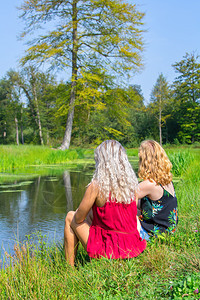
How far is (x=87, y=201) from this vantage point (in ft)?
8.23

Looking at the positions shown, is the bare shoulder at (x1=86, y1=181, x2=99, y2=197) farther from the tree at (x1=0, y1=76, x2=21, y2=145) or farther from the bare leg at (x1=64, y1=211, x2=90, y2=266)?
the tree at (x1=0, y1=76, x2=21, y2=145)

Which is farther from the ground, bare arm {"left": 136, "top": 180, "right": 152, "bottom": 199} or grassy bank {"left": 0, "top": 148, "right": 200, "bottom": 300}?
bare arm {"left": 136, "top": 180, "right": 152, "bottom": 199}

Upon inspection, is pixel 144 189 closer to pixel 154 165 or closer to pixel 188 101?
pixel 154 165

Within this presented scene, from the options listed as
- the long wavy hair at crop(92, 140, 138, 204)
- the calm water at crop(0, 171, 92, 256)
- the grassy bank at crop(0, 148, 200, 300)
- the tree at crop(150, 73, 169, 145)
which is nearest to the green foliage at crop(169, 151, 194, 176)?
the calm water at crop(0, 171, 92, 256)

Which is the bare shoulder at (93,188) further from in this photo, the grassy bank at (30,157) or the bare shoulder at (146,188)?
the grassy bank at (30,157)

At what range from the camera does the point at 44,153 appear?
15.2m

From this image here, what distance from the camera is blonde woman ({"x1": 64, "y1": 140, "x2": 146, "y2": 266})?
2.48 m

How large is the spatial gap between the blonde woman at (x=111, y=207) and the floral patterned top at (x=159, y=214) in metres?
0.45

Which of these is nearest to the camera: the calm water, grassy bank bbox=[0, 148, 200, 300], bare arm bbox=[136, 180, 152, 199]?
grassy bank bbox=[0, 148, 200, 300]

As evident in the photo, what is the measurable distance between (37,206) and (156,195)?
3784mm

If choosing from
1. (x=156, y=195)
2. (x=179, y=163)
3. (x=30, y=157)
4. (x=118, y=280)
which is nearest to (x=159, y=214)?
(x=156, y=195)

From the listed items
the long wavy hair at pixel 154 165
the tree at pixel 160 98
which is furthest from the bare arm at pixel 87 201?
the tree at pixel 160 98

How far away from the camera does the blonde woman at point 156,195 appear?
9.77 feet

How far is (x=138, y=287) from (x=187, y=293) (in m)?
0.32
